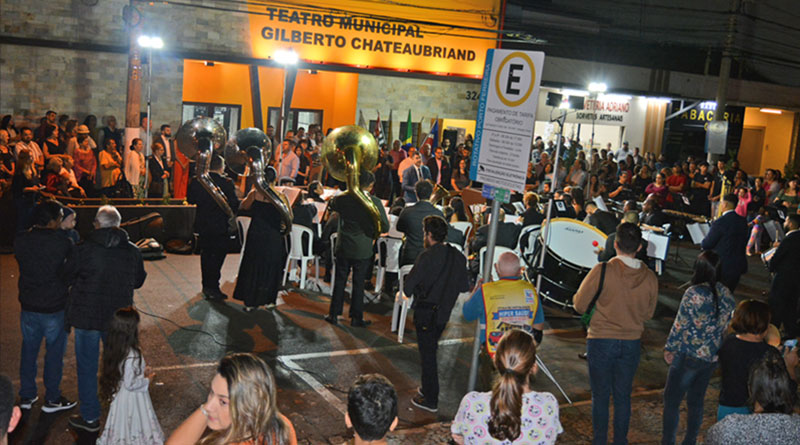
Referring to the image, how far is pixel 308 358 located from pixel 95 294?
104 inches

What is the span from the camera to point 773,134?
33.3m

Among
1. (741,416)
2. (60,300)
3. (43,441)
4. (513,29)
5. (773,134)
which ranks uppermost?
(513,29)

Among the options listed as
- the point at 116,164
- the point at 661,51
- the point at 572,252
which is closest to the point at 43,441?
the point at 572,252

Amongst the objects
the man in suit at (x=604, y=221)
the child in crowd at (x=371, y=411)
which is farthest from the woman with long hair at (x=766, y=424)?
the man in suit at (x=604, y=221)

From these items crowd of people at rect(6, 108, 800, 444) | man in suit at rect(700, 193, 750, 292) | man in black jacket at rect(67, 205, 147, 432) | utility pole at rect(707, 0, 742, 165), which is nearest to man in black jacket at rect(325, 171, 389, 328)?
crowd of people at rect(6, 108, 800, 444)

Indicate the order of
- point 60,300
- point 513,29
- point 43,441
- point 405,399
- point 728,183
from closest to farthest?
point 43,441 < point 60,300 < point 405,399 < point 728,183 < point 513,29

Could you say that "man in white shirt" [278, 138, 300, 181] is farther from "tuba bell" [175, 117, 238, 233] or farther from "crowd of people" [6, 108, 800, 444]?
"tuba bell" [175, 117, 238, 233]

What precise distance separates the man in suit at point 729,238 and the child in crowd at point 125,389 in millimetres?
7214

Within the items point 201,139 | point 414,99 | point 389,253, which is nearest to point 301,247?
point 389,253

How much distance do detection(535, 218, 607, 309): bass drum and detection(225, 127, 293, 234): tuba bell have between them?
11.0 feet

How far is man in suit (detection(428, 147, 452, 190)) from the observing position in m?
18.3

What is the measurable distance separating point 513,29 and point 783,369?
74.6 feet

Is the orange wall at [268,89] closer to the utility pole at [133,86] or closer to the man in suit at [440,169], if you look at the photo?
the utility pole at [133,86]

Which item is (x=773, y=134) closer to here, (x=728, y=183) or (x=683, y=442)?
(x=728, y=183)
